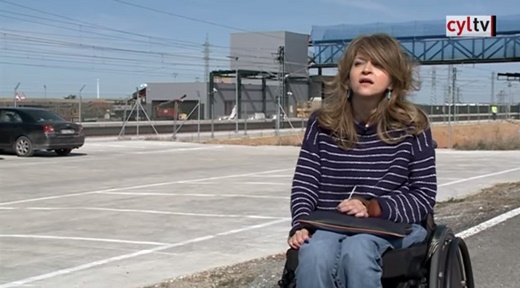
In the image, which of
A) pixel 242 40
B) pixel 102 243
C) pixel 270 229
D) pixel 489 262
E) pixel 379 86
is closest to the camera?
pixel 379 86

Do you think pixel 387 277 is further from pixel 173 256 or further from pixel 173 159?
pixel 173 159

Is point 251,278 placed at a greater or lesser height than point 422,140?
lesser

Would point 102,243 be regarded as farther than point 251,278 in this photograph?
Yes

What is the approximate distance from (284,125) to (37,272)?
181 feet

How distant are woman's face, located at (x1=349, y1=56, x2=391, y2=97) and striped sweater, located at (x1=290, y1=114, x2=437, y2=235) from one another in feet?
0.56

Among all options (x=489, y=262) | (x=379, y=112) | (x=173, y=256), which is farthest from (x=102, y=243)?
(x=379, y=112)

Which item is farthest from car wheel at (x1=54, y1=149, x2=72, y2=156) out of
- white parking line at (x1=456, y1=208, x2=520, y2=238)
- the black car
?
white parking line at (x1=456, y1=208, x2=520, y2=238)

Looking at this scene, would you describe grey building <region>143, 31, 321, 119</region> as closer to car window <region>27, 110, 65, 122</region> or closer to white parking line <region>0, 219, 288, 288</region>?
car window <region>27, 110, 65, 122</region>

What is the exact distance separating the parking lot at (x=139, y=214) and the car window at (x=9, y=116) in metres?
1.16

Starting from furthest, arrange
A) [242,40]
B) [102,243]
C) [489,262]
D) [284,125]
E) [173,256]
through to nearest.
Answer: [242,40], [284,125], [102,243], [173,256], [489,262]

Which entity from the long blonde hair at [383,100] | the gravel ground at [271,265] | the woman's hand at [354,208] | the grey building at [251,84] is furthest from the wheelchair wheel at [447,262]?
the grey building at [251,84]

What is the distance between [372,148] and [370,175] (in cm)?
13

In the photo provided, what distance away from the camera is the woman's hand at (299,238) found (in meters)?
3.37

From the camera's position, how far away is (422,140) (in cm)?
359
